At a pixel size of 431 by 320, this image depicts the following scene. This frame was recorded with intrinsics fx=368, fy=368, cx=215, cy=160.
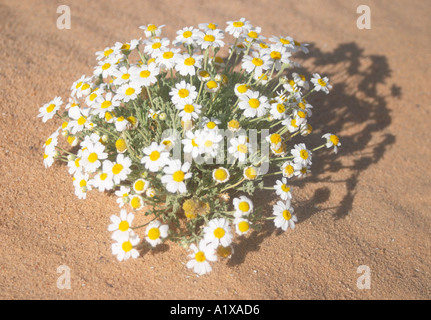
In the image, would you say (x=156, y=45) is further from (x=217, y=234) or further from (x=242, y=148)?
(x=217, y=234)

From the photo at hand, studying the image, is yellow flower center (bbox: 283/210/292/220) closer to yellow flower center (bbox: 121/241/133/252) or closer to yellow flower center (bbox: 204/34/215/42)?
yellow flower center (bbox: 121/241/133/252)

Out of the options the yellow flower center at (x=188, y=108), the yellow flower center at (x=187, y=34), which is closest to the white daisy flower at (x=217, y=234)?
the yellow flower center at (x=188, y=108)

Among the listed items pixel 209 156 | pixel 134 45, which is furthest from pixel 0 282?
pixel 134 45

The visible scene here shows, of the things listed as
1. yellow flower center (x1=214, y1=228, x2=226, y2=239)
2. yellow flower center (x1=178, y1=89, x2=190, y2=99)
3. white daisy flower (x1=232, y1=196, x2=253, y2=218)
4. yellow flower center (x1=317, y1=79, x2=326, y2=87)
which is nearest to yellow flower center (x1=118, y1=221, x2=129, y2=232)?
yellow flower center (x1=214, y1=228, x2=226, y2=239)

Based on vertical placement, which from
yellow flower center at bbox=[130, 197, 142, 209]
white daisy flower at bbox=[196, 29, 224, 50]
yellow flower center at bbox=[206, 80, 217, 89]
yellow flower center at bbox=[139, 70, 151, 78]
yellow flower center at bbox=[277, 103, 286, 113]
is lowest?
yellow flower center at bbox=[130, 197, 142, 209]
